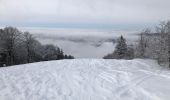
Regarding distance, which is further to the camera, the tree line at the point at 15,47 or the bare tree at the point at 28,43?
the bare tree at the point at 28,43

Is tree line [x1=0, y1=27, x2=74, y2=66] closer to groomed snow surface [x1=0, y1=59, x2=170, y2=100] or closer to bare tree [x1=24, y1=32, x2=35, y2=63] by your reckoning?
bare tree [x1=24, y1=32, x2=35, y2=63]

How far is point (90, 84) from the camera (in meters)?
14.9

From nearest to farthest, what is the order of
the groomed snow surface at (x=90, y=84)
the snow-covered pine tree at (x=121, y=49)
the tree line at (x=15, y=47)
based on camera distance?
the groomed snow surface at (x=90, y=84) < the tree line at (x=15, y=47) < the snow-covered pine tree at (x=121, y=49)

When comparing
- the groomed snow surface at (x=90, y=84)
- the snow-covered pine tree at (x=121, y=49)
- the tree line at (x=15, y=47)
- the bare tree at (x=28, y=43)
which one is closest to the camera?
the groomed snow surface at (x=90, y=84)

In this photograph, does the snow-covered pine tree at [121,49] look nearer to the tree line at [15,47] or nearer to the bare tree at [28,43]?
the tree line at [15,47]

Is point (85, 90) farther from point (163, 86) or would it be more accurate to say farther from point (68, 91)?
point (163, 86)

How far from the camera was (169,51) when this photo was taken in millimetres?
21500

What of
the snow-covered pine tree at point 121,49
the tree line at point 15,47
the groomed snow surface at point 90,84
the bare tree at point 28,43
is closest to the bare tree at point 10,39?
the tree line at point 15,47

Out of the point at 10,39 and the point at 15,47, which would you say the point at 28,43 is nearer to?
the point at 15,47

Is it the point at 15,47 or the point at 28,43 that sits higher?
the point at 28,43

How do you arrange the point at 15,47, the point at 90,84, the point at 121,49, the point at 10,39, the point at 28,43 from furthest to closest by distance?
the point at 121,49 < the point at 28,43 < the point at 15,47 < the point at 10,39 < the point at 90,84

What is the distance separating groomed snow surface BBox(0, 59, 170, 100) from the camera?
498 inches

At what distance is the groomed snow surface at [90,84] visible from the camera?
41.5ft

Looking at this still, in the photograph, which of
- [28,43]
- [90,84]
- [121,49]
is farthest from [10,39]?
[90,84]
